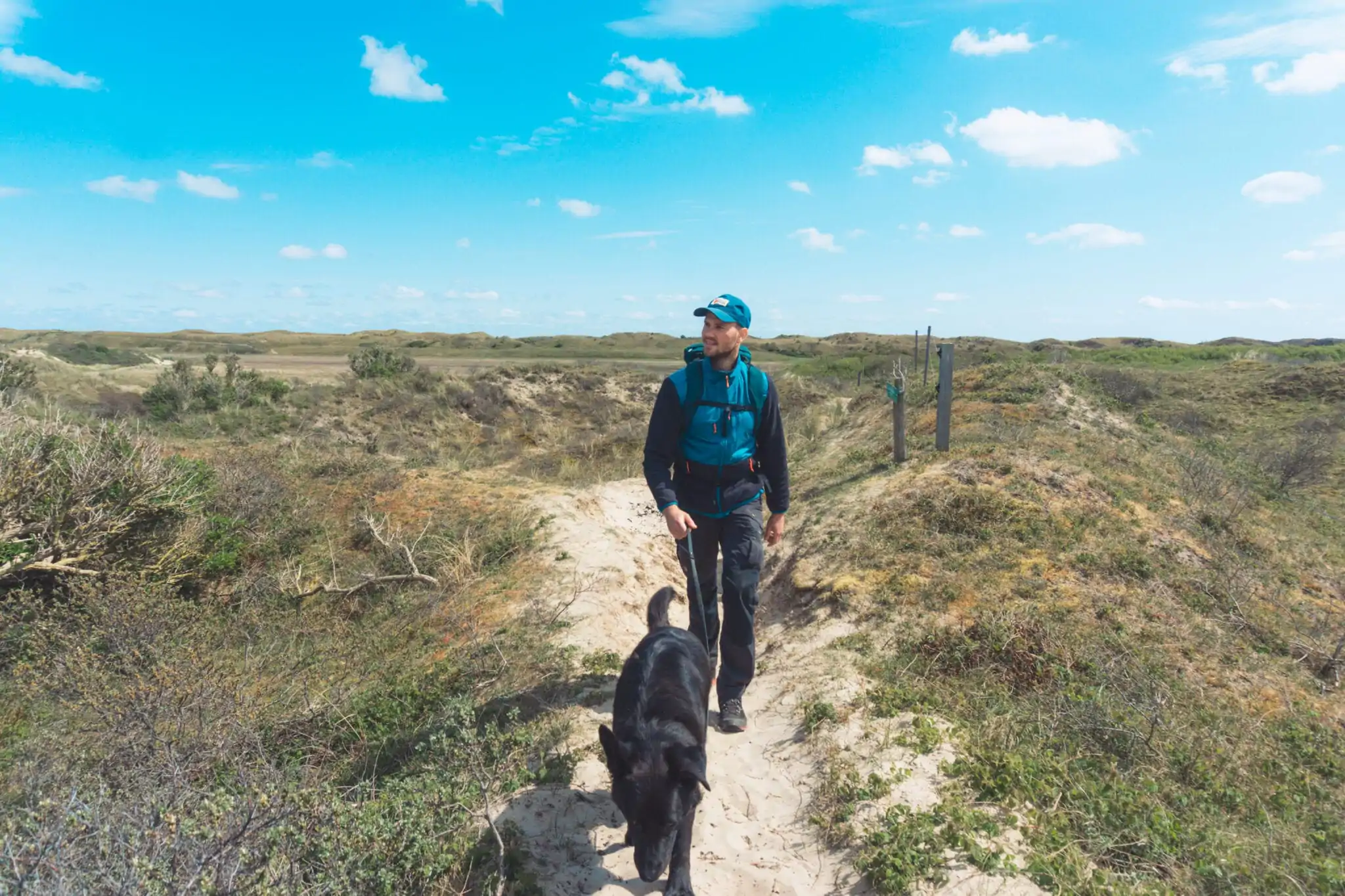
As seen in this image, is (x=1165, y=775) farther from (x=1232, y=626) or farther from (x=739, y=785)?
(x=1232, y=626)

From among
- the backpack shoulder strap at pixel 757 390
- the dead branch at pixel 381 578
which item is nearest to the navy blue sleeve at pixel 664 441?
the backpack shoulder strap at pixel 757 390

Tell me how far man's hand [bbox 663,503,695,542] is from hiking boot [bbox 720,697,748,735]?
1.28 m

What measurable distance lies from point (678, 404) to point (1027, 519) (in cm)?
462

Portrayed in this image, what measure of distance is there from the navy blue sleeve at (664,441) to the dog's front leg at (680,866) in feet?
5.12

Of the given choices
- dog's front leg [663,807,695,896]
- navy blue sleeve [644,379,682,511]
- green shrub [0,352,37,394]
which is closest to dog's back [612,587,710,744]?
dog's front leg [663,807,695,896]

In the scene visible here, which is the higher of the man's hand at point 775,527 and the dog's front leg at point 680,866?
the man's hand at point 775,527

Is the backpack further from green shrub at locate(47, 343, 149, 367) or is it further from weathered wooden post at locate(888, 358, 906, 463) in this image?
green shrub at locate(47, 343, 149, 367)

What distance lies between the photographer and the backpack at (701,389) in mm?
3734

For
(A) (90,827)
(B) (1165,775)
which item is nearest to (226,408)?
(A) (90,827)

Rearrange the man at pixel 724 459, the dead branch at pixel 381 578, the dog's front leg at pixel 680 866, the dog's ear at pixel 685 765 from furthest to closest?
the dead branch at pixel 381 578 → the man at pixel 724 459 → the dog's front leg at pixel 680 866 → the dog's ear at pixel 685 765

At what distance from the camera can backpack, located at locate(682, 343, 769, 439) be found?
373 cm

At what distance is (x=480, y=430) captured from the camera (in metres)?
18.9

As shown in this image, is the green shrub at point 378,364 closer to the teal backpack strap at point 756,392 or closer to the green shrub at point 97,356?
the green shrub at point 97,356

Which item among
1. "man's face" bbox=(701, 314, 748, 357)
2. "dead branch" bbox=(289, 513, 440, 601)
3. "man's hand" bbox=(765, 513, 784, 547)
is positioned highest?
"man's face" bbox=(701, 314, 748, 357)
